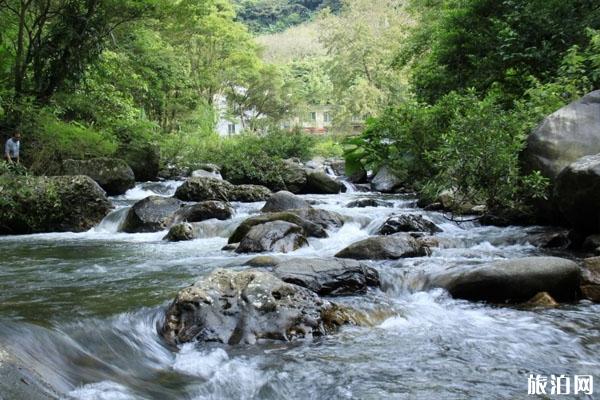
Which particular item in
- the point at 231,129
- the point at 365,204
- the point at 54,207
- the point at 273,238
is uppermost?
the point at 231,129

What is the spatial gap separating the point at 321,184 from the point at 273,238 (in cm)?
1015

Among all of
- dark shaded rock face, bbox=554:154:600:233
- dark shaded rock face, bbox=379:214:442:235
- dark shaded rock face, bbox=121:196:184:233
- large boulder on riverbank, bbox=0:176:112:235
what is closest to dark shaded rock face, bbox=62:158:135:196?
large boulder on riverbank, bbox=0:176:112:235

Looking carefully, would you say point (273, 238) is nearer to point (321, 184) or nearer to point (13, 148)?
point (13, 148)

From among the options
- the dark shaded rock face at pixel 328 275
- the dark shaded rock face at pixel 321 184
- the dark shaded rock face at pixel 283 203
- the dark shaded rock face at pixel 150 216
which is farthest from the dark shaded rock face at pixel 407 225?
the dark shaded rock face at pixel 321 184

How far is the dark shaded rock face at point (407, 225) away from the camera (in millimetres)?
10242


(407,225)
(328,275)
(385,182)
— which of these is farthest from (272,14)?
(328,275)

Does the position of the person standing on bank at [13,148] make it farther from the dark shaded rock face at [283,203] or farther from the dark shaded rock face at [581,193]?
the dark shaded rock face at [581,193]

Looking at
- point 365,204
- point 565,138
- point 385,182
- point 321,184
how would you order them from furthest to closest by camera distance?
1. point 321,184
2. point 385,182
3. point 365,204
4. point 565,138

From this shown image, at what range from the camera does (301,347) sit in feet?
15.8

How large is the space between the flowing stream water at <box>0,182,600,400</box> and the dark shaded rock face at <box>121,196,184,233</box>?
15.1 ft

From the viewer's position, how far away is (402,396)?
12.5 ft

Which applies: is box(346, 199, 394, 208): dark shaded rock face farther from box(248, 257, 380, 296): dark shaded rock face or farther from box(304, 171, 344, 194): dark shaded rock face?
box(248, 257, 380, 296): dark shaded rock face

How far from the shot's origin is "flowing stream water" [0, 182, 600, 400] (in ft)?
13.0

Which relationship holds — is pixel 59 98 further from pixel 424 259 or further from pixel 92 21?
pixel 424 259
